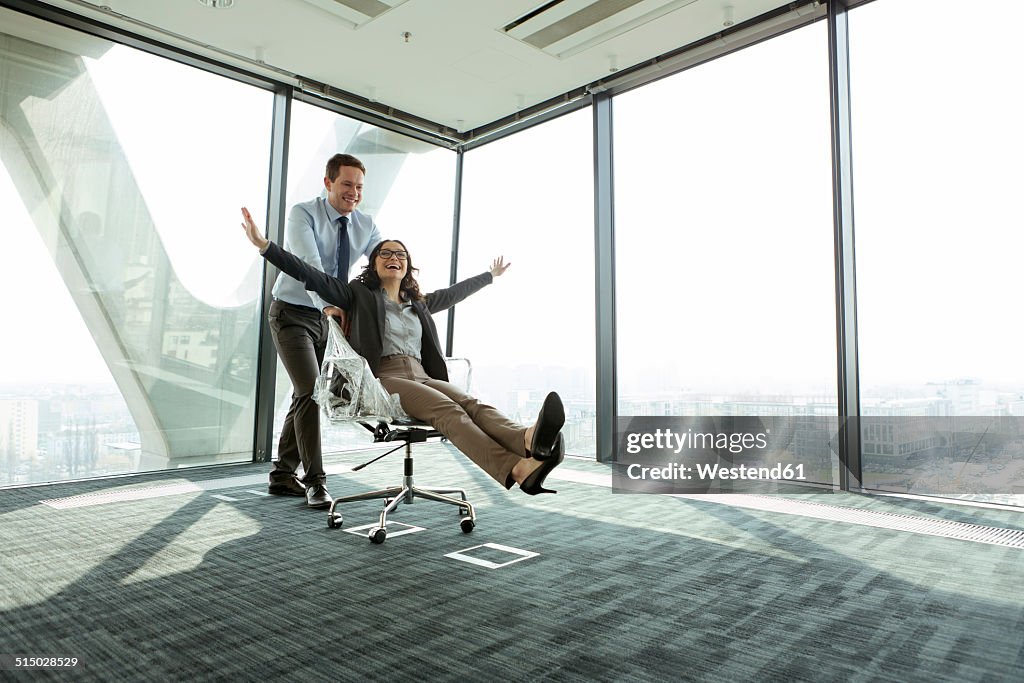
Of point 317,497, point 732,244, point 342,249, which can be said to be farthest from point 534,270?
point 317,497

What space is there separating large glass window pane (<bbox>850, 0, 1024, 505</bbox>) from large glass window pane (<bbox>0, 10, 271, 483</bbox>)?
404cm

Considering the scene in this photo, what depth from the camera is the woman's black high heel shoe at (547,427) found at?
2.19 meters

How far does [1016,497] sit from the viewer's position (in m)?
3.24

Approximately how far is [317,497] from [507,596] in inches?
62.8

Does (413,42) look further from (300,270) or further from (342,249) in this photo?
(300,270)

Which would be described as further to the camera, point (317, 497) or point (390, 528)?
point (317, 497)

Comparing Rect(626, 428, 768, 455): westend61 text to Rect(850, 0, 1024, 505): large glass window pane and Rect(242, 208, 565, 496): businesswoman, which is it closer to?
Rect(850, 0, 1024, 505): large glass window pane

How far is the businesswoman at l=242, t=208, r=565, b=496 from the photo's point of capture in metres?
2.31

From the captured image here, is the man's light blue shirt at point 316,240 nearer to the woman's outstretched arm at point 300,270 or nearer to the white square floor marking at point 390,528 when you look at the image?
the woman's outstretched arm at point 300,270

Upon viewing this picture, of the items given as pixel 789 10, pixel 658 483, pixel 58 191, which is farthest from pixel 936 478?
pixel 58 191

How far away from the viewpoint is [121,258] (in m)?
4.23

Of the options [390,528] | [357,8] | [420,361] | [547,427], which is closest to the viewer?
[547,427]

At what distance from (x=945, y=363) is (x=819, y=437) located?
760 millimetres

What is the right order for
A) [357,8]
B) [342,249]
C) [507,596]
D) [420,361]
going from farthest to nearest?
[357,8], [342,249], [420,361], [507,596]
